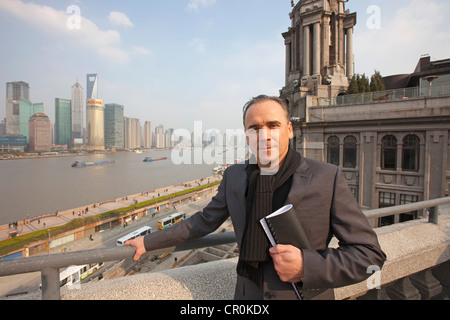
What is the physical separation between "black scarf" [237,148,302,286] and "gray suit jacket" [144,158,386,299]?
0.17 feet

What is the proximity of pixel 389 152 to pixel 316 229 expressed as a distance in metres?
14.2

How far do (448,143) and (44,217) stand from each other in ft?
117

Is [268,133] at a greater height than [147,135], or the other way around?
[147,135]

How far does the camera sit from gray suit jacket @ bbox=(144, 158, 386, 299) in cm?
104

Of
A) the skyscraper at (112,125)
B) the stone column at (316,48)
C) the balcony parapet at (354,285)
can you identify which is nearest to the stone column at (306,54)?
the stone column at (316,48)

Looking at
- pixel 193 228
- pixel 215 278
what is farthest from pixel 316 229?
pixel 215 278

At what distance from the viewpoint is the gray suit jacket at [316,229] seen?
3.40ft

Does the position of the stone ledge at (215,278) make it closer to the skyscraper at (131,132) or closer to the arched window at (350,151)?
the arched window at (350,151)

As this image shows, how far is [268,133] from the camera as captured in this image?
139cm

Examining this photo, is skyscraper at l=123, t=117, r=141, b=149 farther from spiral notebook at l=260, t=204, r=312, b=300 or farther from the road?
spiral notebook at l=260, t=204, r=312, b=300

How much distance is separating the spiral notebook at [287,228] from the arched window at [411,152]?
14.3 meters

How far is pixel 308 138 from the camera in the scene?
15133 millimetres

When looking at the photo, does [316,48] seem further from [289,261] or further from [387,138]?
[289,261]
